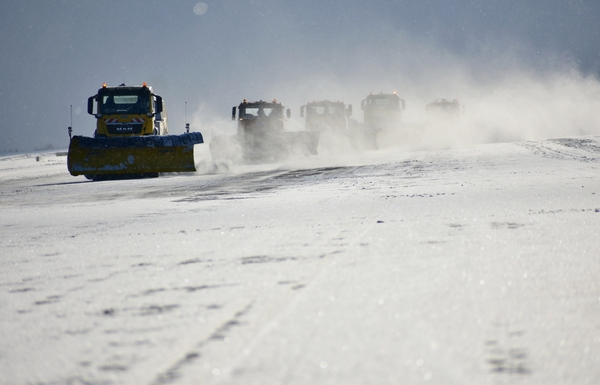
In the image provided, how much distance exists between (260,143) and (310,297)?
18.6 meters

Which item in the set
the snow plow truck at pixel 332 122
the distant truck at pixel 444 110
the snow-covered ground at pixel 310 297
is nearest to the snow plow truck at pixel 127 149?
the snow-covered ground at pixel 310 297

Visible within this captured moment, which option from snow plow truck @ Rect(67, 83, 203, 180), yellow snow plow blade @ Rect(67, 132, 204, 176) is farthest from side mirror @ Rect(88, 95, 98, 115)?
yellow snow plow blade @ Rect(67, 132, 204, 176)

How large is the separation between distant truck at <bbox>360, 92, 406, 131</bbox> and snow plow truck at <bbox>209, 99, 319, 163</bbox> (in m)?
7.70

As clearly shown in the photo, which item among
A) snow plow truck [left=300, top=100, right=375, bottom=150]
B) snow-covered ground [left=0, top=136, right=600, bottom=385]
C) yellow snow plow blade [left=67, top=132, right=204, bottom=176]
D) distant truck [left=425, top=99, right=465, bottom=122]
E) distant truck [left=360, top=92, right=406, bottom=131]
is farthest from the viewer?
distant truck [left=425, top=99, right=465, bottom=122]

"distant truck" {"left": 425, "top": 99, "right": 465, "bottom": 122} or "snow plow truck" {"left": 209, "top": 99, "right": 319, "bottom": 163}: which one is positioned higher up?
"distant truck" {"left": 425, "top": 99, "right": 465, "bottom": 122}

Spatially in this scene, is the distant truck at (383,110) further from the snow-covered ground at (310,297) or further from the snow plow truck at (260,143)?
the snow-covered ground at (310,297)

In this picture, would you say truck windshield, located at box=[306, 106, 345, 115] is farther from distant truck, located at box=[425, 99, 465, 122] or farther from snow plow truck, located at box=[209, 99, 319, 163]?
distant truck, located at box=[425, 99, 465, 122]

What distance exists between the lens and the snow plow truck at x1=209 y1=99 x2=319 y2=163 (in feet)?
68.5

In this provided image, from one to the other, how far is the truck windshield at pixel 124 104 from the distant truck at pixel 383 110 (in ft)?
46.5

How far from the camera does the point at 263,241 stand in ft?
16.0

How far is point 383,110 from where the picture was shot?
29.0m

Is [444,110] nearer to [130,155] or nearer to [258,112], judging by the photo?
[258,112]

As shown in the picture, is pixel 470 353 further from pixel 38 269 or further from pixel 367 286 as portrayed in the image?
pixel 38 269

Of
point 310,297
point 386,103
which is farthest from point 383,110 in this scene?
point 310,297
